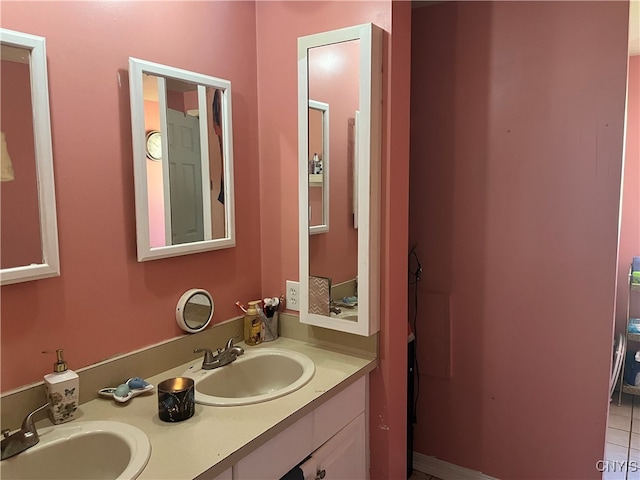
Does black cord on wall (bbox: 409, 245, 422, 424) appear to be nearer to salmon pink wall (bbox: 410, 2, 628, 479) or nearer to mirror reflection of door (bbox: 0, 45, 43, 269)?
salmon pink wall (bbox: 410, 2, 628, 479)

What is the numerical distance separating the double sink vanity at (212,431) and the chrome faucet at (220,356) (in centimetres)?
2

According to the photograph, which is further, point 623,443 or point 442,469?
point 623,443

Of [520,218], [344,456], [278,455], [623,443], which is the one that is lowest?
[623,443]

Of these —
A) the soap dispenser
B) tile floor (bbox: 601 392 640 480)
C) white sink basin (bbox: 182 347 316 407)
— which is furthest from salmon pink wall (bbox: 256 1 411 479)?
tile floor (bbox: 601 392 640 480)

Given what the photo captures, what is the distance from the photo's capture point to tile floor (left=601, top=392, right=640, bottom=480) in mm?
2457

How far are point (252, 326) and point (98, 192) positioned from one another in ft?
2.51

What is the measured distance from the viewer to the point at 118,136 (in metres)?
1.44

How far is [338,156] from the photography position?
176 centimetres

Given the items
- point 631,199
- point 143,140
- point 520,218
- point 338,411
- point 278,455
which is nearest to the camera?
point 278,455

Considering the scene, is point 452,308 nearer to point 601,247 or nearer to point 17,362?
point 601,247

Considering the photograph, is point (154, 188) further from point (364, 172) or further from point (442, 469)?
point (442, 469)

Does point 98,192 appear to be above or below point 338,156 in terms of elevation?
below

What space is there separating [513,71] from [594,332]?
1.12 meters

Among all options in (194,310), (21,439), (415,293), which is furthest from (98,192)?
(415,293)
